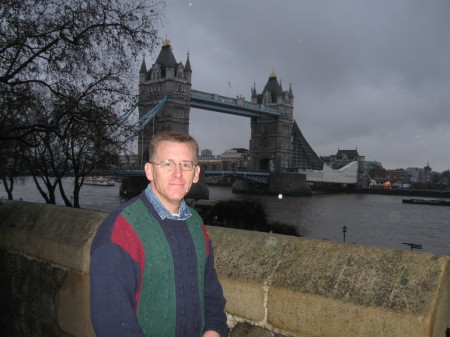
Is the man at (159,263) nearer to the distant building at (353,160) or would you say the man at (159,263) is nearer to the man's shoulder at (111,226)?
the man's shoulder at (111,226)

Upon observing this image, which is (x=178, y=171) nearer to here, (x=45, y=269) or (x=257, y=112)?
(x=45, y=269)

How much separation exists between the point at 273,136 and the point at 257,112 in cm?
746

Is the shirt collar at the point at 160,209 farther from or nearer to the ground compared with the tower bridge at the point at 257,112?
nearer to the ground

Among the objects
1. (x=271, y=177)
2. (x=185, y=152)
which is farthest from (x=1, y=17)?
(x=271, y=177)

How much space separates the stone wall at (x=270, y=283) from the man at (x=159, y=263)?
0.82 feet

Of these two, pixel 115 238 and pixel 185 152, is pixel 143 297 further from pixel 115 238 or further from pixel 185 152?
pixel 185 152

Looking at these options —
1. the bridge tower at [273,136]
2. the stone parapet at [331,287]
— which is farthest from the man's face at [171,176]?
the bridge tower at [273,136]

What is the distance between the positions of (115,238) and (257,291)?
70 centimetres

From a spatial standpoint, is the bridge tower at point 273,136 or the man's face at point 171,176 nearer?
the man's face at point 171,176

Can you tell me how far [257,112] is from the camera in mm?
78812

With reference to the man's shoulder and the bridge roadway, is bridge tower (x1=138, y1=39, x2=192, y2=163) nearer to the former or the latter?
the bridge roadway

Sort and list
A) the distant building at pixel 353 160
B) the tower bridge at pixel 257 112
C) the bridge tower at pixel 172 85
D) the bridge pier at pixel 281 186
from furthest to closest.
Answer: the distant building at pixel 353 160, the bridge pier at pixel 281 186, the tower bridge at pixel 257 112, the bridge tower at pixel 172 85

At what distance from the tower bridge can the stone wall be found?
57352 millimetres

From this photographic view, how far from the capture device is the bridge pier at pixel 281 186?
6462 centimetres
